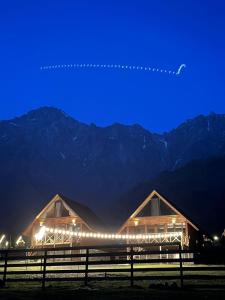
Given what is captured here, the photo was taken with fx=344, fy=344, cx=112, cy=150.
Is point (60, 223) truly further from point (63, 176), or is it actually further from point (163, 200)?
point (63, 176)

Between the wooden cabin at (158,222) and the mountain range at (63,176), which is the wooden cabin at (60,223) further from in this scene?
the mountain range at (63,176)

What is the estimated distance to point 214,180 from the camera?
425 feet

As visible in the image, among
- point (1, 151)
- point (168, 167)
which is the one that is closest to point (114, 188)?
point (168, 167)

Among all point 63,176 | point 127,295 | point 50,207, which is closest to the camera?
point 127,295

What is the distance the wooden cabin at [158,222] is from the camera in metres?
33.3

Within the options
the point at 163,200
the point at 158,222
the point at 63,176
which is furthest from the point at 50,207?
Answer: the point at 63,176

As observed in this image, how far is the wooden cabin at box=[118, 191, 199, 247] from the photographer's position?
109 feet

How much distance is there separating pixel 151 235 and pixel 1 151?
6136 inches

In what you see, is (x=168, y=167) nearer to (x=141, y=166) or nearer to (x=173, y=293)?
(x=141, y=166)

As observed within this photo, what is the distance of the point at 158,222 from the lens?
3397 centimetres

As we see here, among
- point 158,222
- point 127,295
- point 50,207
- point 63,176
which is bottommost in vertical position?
point 127,295

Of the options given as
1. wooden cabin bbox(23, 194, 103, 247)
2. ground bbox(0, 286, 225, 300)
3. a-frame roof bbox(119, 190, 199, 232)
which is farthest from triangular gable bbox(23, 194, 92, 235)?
ground bbox(0, 286, 225, 300)

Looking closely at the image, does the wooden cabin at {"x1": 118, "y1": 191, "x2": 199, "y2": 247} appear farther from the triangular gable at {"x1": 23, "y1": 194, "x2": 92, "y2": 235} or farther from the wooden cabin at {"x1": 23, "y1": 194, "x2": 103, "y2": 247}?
the triangular gable at {"x1": 23, "y1": 194, "x2": 92, "y2": 235}

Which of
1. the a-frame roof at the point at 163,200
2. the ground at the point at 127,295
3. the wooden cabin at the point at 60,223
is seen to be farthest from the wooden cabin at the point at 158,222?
the ground at the point at 127,295
